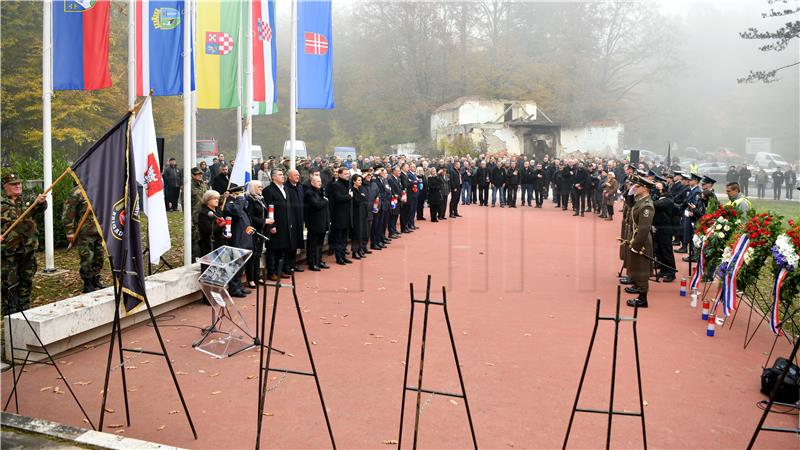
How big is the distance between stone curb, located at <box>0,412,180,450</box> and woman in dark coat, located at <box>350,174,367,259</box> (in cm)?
987

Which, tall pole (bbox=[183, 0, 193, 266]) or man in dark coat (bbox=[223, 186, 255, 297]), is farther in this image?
tall pole (bbox=[183, 0, 193, 266])

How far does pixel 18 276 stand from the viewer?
344 inches

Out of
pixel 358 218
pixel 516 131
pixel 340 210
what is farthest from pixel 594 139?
pixel 340 210

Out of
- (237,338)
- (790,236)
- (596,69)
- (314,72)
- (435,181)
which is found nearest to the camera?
(790,236)

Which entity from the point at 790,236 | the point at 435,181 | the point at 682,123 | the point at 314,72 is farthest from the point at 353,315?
the point at 682,123

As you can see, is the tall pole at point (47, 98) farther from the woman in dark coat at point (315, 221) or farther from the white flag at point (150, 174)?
the woman in dark coat at point (315, 221)

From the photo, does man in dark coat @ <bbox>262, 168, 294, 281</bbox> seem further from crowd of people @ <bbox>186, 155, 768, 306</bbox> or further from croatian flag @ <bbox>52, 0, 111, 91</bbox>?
croatian flag @ <bbox>52, 0, 111, 91</bbox>

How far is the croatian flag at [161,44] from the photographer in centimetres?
1191

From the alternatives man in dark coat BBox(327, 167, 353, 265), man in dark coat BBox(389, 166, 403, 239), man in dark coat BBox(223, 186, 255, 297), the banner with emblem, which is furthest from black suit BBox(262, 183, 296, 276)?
man in dark coat BBox(389, 166, 403, 239)

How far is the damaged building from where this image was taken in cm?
4684

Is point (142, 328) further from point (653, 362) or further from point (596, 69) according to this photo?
point (596, 69)

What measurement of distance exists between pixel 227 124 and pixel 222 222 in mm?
57227

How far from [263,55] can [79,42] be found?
446cm

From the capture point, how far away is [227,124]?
6519cm
